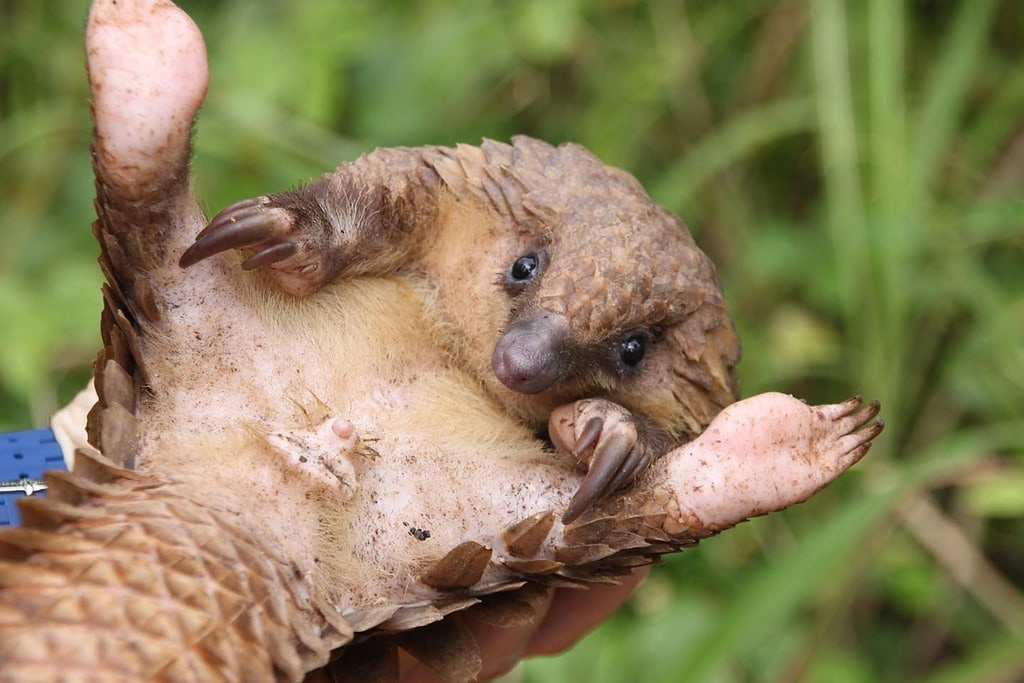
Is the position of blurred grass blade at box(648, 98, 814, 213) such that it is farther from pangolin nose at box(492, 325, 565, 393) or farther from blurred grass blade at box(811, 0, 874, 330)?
pangolin nose at box(492, 325, 565, 393)

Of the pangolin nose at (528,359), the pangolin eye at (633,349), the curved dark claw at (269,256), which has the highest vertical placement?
the curved dark claw at (269,256)

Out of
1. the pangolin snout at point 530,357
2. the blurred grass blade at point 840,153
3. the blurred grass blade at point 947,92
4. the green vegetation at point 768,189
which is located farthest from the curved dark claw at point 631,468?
the blurred grass blade at point 947,92

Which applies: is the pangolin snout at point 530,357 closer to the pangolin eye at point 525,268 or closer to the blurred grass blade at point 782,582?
the pangolin eye at point 525,268

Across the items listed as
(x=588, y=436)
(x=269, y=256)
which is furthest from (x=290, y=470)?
(x=588, y=436)

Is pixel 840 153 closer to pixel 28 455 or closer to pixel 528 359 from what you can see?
pixel 528 359

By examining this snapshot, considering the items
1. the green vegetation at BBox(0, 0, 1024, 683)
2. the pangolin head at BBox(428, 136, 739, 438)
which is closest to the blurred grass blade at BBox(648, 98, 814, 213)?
the green vegetation at BBox(0, 0, 1024, 683)

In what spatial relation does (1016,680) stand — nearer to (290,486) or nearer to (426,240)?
(426,240)
